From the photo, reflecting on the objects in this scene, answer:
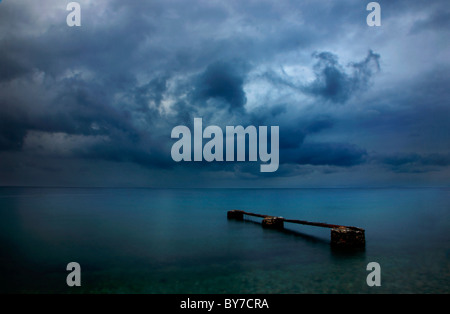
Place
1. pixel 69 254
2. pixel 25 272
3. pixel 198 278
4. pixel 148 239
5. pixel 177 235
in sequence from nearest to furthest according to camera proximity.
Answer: pixel 198 278 → pixel 25 272 → pixel 69 254 → pixel 148 239 → pixel 177 235

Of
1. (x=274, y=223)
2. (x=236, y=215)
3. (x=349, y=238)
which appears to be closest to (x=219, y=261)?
(x=349, y=238)

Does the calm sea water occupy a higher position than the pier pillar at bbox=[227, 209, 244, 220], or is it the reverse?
the pier pillar at bbox=[227, 209, 244, 220]

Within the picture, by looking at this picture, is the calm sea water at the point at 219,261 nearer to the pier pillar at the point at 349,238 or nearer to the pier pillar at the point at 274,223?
→ the pier pillar at the point at 349,238

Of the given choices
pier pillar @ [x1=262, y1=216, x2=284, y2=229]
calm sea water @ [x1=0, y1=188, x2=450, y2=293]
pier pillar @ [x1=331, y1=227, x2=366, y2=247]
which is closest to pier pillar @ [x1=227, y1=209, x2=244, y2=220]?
pier pillar @ [x1=262, y1=216, x2=284, y2=229]

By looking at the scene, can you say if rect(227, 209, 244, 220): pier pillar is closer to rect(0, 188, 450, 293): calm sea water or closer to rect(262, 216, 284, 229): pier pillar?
rect(262, 216, 284, 229): pier pillar

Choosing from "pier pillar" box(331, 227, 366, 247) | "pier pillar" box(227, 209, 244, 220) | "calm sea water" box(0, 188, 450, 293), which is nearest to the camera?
"calm sea water" box(0, 188, 450, 293)

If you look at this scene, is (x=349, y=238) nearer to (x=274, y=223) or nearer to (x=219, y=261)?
(x=219, y=261)

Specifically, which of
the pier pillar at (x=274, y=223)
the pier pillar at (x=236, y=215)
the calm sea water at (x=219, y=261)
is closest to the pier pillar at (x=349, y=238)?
the calm sea water at (x=219, y=261)

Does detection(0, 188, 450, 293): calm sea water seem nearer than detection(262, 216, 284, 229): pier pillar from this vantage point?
Yes

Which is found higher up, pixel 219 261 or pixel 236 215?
pixel 236 215

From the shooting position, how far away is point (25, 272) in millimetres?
11805

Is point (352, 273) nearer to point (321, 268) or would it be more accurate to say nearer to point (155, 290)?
point (321, 268)
